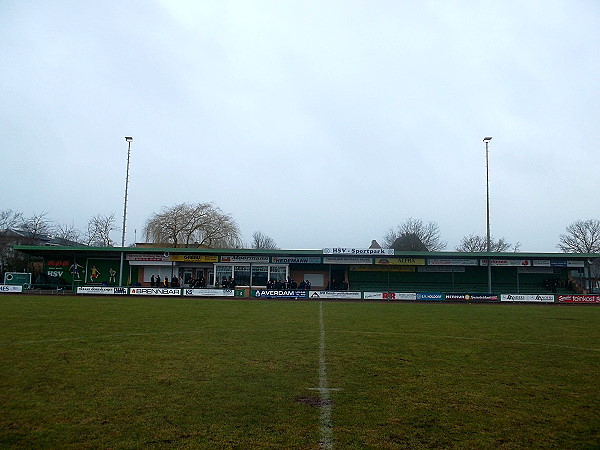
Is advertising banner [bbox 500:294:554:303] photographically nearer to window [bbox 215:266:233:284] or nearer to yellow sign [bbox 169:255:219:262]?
window [bbox 215:266:233:284]

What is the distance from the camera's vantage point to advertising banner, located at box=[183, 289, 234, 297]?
39.9m

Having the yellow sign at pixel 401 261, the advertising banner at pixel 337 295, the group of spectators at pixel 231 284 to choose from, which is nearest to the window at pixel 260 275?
the group of spectators at pixel 231 284

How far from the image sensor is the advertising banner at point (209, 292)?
39.9m

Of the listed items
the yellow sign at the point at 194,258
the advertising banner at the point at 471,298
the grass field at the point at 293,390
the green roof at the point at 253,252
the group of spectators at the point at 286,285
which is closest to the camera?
the grass field at the point at 293,390

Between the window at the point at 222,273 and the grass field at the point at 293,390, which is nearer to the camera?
the grass field at the point at 293,390

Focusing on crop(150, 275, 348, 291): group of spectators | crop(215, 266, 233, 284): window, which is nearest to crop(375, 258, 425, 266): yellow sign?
crop(150, 275, 348, 291): group of spectators

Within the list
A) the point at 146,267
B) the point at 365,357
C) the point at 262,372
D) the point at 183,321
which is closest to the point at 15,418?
the point at 262,372

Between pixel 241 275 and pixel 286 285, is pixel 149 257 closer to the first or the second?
pixel 241 275

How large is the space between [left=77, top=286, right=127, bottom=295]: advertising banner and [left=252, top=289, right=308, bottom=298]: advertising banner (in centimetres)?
1125

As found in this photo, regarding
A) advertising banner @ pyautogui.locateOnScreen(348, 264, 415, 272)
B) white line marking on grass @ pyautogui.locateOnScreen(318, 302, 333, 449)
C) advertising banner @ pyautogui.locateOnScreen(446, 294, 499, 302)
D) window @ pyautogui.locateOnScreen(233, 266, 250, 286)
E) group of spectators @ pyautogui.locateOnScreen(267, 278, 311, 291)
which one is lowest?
white line marking on grass @ pyautogui.locateOnScreen(318, 302, 333, 449)

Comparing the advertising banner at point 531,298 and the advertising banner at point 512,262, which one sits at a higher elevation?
the advertising banner at point 512,262

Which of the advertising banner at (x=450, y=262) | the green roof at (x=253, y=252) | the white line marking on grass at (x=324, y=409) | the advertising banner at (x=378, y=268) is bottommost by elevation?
the white line marking on grass at (x=324, y=409)

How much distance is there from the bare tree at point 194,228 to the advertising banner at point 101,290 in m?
20.8

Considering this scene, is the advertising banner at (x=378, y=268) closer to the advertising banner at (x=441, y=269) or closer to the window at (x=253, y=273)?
the advertising banner at (x=441, y=269)
